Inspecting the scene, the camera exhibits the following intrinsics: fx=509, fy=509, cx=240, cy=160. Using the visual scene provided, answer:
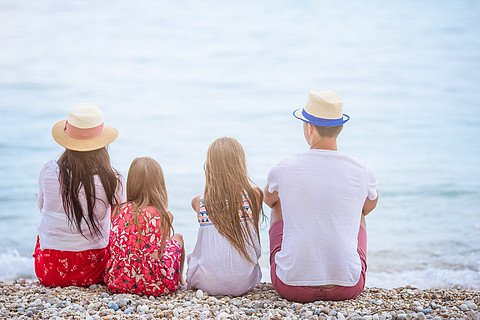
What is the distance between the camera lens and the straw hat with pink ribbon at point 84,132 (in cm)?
298

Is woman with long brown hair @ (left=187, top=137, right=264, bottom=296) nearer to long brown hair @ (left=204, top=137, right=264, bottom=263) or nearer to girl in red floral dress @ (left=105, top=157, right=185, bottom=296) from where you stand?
long brown hair @ (left=204, top=137, right=264, bottom=263)

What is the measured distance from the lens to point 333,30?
71.9ft

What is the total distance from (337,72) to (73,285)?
17618 mm

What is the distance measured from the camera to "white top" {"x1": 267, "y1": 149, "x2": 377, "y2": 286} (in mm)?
2633

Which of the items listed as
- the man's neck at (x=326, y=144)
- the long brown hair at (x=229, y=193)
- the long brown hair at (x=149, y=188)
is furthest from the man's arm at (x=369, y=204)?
the long brown hair at (x=149, y=188)

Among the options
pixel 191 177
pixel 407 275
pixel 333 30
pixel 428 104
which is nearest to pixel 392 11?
pixel 333 30

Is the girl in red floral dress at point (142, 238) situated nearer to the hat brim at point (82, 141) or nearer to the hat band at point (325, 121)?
the hat brim at point (82, 141)

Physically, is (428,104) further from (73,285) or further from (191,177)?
(73,285)

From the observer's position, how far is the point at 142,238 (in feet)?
9.52

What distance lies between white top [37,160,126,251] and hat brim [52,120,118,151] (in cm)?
14

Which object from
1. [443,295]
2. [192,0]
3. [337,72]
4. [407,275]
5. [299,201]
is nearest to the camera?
[299,201]

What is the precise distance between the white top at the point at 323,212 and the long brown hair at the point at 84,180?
1.03 m

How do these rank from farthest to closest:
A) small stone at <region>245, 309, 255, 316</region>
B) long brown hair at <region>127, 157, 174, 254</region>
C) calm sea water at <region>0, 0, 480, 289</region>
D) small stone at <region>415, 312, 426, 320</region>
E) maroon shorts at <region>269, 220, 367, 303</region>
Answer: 1. calm sea water at <region>0, 0, 480, 289</region>
2. long brown hair at <region>127, 157, 174, 254</region>
3. maroon shorts at <region>269, 220, 367, 303</region>
4. small stone at <region>245, 309, 255, 316</region>
5. small stone at <region>415, 312, 426, 320</region>

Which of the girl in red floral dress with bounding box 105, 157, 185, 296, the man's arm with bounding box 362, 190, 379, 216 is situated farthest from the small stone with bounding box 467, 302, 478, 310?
the girl in red floral dress with bounding box 105, 157, 185, 296
